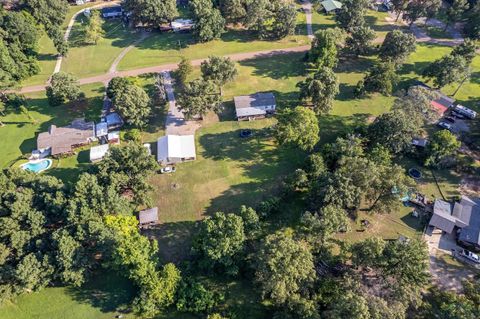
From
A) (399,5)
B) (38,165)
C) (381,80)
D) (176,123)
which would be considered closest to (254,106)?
(176,123)

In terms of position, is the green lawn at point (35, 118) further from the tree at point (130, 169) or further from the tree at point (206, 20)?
the tree at point (206, 20)

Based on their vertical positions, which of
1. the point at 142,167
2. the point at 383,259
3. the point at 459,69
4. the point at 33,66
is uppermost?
the point at 33,66

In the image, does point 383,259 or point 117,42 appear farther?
point 117,42

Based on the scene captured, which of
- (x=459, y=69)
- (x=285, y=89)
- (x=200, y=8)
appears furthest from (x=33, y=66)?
(x=459, y=69)

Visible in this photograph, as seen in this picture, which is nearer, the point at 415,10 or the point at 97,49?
the point at 415,10

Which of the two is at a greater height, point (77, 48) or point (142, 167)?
point (77, 48)

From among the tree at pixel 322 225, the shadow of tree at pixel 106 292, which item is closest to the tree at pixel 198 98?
the tree at pixel 322 225

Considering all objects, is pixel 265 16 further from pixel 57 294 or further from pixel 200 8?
pixel 57 294

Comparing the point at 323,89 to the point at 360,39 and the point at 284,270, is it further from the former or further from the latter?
the point at 284,270
